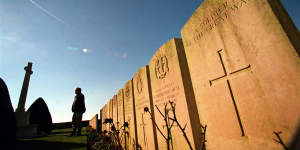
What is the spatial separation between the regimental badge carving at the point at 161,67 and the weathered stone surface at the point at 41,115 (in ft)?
54.3

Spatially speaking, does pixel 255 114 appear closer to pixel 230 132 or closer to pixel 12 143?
pixel 230 132

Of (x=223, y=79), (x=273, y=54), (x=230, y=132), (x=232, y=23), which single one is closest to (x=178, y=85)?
(x=223, y=79)

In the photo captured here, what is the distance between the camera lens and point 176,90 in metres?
1.90

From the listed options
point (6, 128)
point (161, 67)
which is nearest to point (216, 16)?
point (161, 67)

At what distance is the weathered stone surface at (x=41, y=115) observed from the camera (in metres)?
14.2

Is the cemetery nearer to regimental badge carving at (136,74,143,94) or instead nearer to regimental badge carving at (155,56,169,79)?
regimental badge carving at (155,56,169,79)

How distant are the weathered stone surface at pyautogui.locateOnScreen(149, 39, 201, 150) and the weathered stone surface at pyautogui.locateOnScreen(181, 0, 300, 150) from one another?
13 cm

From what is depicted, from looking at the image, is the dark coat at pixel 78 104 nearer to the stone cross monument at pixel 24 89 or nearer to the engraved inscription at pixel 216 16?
the stone cross monument at pixel 24 89

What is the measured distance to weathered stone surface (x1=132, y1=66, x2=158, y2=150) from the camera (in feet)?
8.53

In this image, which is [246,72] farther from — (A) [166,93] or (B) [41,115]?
(B) [41,115]

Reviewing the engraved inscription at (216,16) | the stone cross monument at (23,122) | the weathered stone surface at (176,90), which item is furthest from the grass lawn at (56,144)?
the engraved inscription at (216,16)

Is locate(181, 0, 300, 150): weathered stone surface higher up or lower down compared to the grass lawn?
higher up

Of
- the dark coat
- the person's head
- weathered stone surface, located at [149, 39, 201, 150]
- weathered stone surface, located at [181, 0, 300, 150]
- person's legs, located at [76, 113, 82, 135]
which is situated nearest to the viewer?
weathered stone surface, located at [181, 0, 300, 150]

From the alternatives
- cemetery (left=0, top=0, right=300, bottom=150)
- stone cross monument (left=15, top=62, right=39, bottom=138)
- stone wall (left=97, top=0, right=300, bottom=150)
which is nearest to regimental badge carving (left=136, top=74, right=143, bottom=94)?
cemetery (left=0, top=0, right=300, bottom=150)
